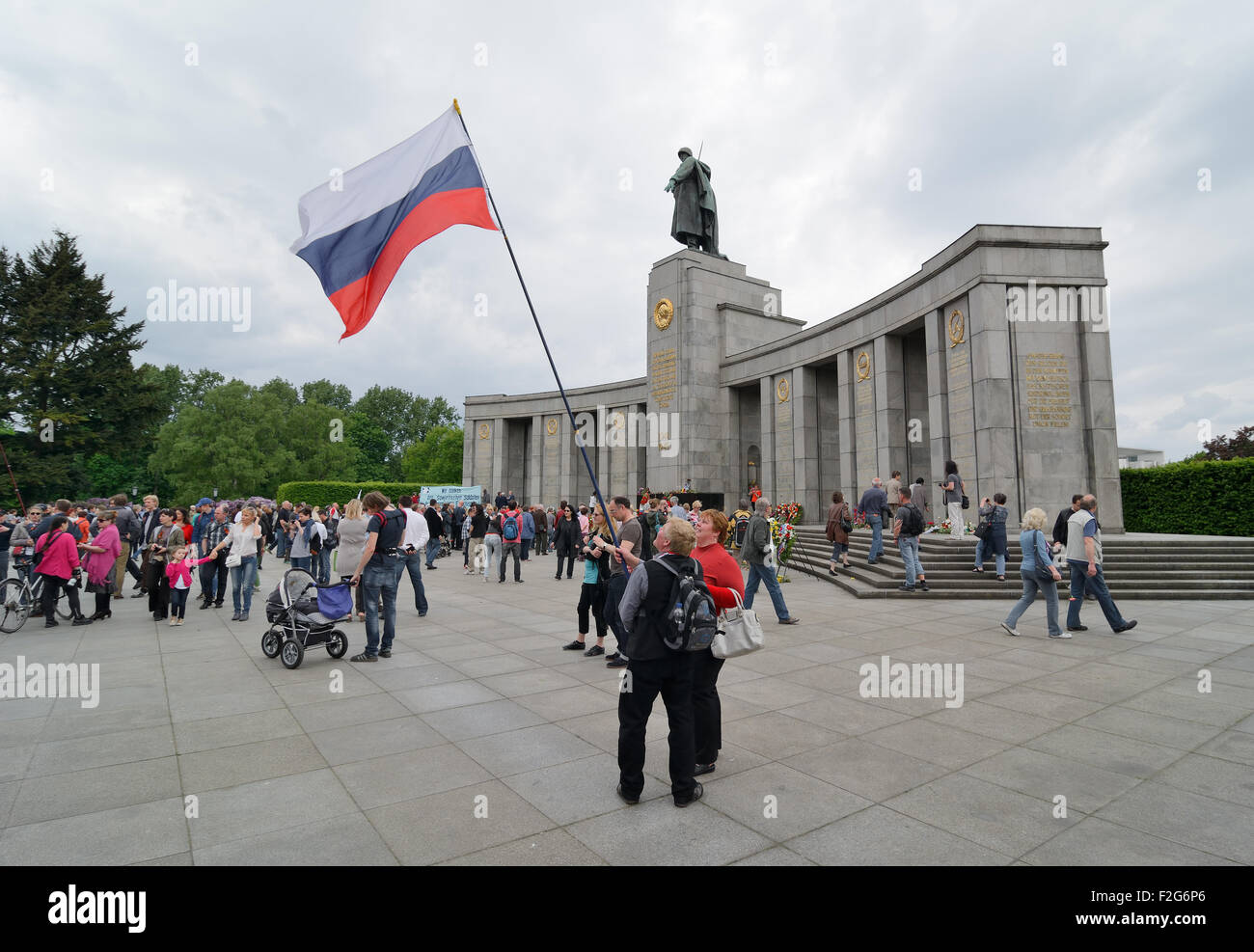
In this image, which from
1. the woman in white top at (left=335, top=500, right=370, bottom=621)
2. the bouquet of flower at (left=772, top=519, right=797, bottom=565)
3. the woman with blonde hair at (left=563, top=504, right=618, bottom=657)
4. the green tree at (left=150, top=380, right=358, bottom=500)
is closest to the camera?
the woman with blonde hair at (left=563, top=504, right=618, bottom=657)

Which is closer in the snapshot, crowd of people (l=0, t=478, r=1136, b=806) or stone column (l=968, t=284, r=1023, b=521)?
crowd of people (l=0, t=478, r=1136, b=806)

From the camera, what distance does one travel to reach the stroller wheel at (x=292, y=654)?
734 centimetres

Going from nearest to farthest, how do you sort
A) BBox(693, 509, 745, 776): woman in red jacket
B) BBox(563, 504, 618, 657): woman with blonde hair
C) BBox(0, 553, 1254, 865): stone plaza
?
BBox(0, 553, 1254, 865): stone plaza, BBox(693, 509, 745, 776): woman in red jacket, BBox(563, 504, 618, 657): woman with blonde hair

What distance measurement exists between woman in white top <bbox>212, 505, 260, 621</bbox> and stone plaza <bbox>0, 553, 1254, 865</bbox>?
260 cm

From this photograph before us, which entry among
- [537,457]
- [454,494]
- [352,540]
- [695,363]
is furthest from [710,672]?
[537,457]

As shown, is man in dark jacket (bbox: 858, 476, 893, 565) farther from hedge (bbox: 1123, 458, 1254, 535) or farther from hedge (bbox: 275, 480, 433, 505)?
hedge (bbox: 275, 480, 433, 505)

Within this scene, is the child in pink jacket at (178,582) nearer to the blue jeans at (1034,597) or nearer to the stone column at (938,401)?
the blue jeans at (1034,597)

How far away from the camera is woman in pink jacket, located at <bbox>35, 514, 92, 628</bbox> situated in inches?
406

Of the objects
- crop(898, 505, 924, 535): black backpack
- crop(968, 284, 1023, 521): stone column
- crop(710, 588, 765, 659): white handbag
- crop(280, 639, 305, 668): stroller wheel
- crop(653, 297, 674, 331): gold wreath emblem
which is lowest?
crop(280, 639, 305, 668): stroller wheel

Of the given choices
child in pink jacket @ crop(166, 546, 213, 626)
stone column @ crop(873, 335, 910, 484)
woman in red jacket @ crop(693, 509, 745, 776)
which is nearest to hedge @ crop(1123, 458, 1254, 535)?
stone column @ crop(873, 335, 910, 484)

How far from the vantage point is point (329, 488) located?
141ft

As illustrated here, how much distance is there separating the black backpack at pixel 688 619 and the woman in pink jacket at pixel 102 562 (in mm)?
11109
